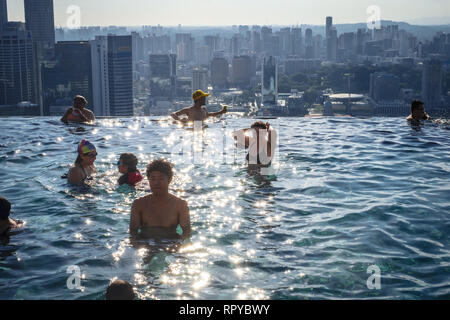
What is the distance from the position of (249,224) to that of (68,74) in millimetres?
81604

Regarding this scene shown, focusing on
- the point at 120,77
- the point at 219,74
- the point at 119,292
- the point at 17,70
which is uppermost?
the point at 219,74

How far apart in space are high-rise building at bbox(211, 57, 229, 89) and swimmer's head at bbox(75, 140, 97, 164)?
143 m

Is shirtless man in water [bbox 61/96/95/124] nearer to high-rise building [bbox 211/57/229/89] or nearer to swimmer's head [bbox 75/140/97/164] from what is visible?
swimmer's head [bbox 75/140/97/164]

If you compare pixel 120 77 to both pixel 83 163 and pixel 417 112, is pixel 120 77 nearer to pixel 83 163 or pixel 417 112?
pixel 417 112

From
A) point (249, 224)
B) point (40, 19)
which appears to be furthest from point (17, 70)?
point (249, 224)

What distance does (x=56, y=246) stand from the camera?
6.21 metres

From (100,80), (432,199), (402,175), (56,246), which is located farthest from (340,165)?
(100,80)

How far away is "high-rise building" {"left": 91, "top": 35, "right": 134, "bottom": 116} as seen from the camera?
8006 cm

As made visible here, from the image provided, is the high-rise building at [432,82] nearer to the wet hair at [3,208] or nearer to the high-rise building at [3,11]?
the wet hair at [3,208]

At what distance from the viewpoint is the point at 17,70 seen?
78.0m

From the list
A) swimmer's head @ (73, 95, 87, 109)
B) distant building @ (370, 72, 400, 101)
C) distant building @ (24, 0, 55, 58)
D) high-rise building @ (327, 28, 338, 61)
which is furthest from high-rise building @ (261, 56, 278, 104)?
swimmer's head @ (73, 95, 87, 109)

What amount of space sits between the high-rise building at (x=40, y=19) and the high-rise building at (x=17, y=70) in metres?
60.1

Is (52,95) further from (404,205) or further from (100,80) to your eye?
(404,205)

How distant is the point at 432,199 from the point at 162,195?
184 inches
